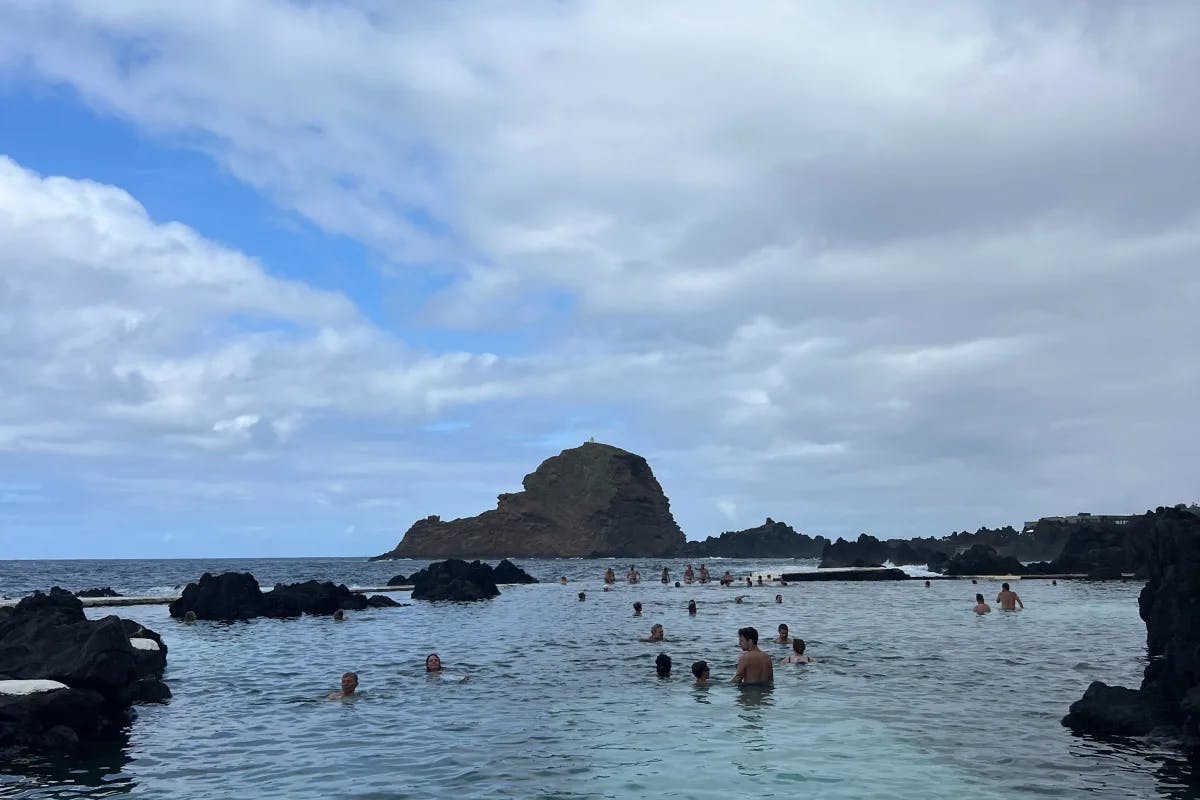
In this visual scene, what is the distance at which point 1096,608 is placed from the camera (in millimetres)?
48781

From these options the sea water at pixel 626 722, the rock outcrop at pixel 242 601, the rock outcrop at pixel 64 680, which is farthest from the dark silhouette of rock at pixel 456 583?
the rock outcrop at pixel 64 680

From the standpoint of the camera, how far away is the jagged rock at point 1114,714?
57.5ft

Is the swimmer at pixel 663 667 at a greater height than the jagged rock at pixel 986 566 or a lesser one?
lesser

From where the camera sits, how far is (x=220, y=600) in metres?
52.0

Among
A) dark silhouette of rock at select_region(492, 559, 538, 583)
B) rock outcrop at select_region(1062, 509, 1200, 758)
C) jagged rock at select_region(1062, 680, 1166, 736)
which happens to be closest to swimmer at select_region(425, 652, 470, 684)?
jagged rock at select_region(1062, 680, 1166, 736)

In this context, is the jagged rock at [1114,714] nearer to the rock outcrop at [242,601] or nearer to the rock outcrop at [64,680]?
the rock outcrop at [64,680]

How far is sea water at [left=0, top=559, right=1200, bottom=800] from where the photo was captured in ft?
48.0

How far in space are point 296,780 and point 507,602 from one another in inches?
1874

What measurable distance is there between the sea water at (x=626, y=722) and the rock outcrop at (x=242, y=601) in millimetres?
11423

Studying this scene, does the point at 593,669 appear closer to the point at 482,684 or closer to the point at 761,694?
the point at 482,684

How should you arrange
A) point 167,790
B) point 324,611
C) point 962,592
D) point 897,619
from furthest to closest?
point 962,592
point 324,611
point 897,619
point 167,790

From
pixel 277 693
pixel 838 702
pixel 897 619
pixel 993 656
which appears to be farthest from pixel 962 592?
pixel 277 693

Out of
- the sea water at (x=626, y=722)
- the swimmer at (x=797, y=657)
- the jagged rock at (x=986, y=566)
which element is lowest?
the sea water at (x=626, y=722)

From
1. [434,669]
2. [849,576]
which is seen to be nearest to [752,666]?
[434,669]
